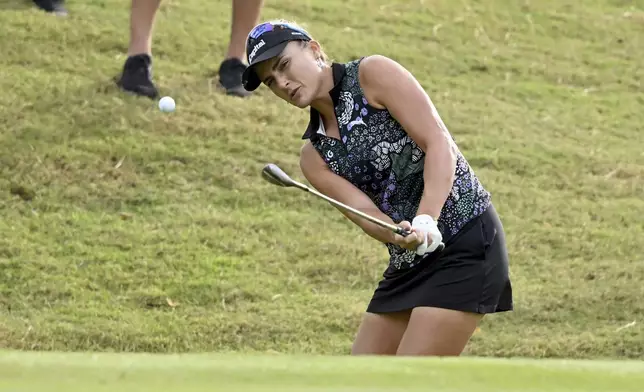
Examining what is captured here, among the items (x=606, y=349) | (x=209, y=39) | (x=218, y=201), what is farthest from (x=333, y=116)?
(x=209, y=39)

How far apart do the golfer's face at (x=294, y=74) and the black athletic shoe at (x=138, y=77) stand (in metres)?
3.62

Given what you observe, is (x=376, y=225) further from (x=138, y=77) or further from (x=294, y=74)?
(x=138, y=77)

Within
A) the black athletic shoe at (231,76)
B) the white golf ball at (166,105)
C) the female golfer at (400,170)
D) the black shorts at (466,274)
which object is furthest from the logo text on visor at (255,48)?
the black athletic shoe at (231,76)

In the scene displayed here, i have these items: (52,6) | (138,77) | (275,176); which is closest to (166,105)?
(138,77)

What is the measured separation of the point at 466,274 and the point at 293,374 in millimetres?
1360

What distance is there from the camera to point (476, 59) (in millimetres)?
8508

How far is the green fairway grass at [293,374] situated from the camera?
2.15 meters

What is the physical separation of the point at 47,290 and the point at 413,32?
4.60 m

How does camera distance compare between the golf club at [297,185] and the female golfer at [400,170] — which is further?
the female golfer at [400,170]

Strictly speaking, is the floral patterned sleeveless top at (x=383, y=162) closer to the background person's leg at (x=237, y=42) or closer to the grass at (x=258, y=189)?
the grass at (x=258, y=189)

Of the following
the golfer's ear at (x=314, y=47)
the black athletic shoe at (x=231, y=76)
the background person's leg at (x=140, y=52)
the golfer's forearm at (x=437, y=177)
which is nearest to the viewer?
the golfer's forearm at (x=437, y=177)

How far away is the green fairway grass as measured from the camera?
2154 mm

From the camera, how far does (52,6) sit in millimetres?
8070

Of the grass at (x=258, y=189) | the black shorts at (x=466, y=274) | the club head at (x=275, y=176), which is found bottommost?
the grass at (x=258, y=189)
